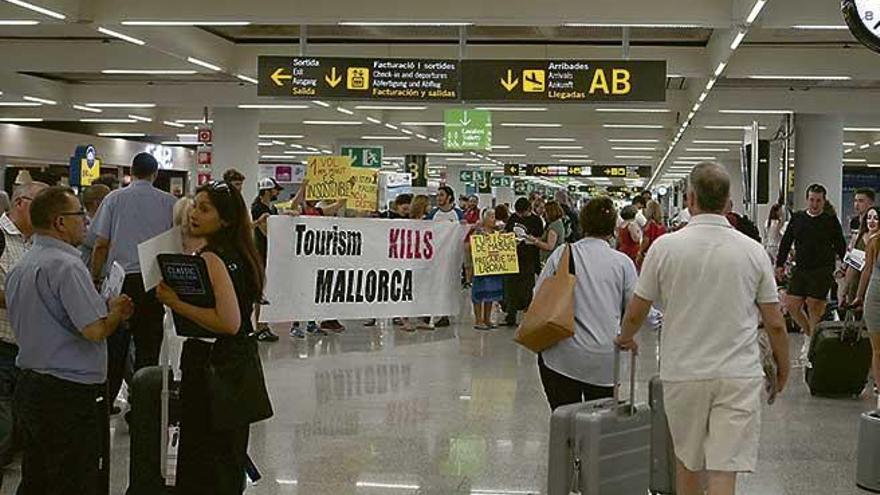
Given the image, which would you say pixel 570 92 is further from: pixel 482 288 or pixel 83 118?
pixel 83 118

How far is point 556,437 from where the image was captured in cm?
527

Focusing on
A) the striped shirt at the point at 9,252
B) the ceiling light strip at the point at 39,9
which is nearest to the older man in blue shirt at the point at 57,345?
the striped shirt at the point at 9,252

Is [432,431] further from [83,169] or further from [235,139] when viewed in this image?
[83,169]

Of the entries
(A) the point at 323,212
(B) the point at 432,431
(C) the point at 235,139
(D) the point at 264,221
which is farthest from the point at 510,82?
(C) the point at 235,139

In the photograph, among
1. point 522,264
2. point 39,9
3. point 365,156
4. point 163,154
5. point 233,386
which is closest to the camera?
point 233,386

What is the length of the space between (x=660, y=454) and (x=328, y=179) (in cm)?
960

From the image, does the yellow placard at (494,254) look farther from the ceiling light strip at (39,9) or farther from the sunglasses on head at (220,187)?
the sunglasses on head at (220,187)

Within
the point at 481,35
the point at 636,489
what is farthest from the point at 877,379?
the point at 481,35

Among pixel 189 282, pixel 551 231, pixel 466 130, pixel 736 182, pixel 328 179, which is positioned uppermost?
pixel 466 130

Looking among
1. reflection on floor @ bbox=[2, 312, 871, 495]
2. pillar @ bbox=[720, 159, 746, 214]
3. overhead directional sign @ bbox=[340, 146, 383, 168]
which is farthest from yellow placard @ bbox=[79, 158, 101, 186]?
pillar @ bbox=[720, 159, 746, 214]

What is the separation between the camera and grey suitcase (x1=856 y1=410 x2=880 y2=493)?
6.48 meters

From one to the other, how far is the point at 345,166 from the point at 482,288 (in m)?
2.60

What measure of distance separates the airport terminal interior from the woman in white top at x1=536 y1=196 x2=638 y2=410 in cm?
100

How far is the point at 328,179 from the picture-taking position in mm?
14867
